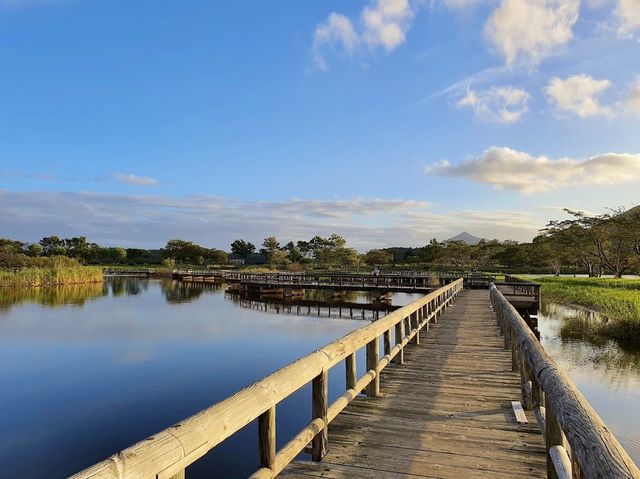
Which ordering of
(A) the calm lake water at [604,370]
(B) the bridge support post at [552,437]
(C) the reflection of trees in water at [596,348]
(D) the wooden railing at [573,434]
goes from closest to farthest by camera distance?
(D) the wooden railing at [573,434] → (B) the bridge support post at [552,437] → (A) the calm lake water at [604,370] → (C) the reflection of trees in water at [596,348]

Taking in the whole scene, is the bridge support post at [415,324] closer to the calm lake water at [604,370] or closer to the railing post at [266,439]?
the calm lake water at [604,370]

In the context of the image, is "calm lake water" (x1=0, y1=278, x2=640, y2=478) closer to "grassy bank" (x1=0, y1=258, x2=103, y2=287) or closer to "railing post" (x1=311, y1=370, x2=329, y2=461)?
"railing post" (x1=311, y1=370, x2=329, y2=461)

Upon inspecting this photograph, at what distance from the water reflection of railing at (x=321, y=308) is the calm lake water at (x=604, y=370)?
34.0 ft

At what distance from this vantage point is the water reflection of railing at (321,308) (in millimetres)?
28016

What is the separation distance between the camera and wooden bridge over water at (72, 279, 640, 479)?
183cm

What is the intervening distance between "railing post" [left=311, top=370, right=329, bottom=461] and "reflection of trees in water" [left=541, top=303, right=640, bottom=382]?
11818mm

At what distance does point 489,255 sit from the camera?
274 feet

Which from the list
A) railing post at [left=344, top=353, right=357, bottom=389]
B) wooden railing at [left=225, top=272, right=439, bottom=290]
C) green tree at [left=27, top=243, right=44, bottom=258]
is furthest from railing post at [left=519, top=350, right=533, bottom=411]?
green tree at [left=27, top=243, right=44, bottom=258]

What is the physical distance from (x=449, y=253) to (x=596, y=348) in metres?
65.9

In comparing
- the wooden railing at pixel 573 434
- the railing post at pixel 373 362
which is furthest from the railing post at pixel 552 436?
the railing post at pixel 373 362

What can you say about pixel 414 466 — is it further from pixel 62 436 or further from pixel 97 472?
pixel 62 436

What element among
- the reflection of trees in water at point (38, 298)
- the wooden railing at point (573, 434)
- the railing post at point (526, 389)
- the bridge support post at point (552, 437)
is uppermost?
the wooden railing at point (573, 434)

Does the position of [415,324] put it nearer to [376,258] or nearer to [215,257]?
[376,258]

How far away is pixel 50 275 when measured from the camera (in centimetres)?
4528
